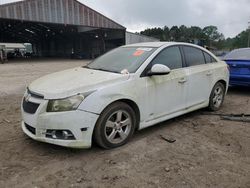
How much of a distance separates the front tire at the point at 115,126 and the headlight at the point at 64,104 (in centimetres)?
39

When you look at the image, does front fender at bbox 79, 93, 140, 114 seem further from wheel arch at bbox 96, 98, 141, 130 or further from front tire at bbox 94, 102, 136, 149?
wheel arch at bbox 96, 98, 141, 130

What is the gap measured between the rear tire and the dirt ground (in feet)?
2.83

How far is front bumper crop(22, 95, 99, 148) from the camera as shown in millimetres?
2777

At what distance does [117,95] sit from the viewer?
3.07 metres

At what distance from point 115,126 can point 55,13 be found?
82.1 ft

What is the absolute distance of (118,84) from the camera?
3.11 meters

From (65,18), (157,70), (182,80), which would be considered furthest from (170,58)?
(65,18)

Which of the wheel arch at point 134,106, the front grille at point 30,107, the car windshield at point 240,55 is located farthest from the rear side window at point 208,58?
the front grille at point 30,107

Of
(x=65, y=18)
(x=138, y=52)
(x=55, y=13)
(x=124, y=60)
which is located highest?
(x=55, y=13)

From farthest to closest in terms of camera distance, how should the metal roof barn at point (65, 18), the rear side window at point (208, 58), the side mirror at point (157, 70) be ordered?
the metal roof barn at point (65, 18), the rear side window at point (208, 58), the side mirror at point (157, 70)

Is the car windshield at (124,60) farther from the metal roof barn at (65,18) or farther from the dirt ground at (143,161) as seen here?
the metal roof barn at (65,18)

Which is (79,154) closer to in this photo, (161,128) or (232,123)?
(161,128)

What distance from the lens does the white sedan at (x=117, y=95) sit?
282 centimetres

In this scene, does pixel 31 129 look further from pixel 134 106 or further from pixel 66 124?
pixel 134 106
